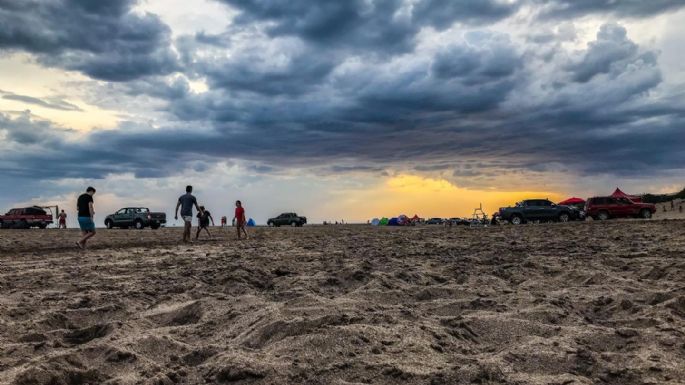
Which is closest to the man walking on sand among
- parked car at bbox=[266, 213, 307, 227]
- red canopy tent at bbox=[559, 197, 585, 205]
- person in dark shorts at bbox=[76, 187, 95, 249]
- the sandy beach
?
person in dark shorts at bbox=[76, 187, 95, 249]

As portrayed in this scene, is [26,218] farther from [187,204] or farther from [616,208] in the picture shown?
[616,208]

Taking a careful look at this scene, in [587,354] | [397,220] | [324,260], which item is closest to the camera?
[587,354]

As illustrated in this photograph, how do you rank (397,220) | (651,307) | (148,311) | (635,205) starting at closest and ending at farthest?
(651,307)
(148,311)
(635,205)
(397,220)

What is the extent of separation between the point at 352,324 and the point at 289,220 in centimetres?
4722

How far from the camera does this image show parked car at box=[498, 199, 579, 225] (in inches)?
1411

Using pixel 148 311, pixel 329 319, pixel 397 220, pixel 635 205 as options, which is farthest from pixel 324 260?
pixel 397 220

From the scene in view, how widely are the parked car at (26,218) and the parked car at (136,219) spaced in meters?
7.41

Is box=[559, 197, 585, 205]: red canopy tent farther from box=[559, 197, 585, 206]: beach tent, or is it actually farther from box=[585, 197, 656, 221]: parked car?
box=[585, 197, 656, 221]: parked car

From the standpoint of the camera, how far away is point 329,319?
509 cm

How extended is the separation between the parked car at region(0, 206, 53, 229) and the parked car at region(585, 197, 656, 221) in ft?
135

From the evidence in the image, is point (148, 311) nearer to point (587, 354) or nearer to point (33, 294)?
point (33, 294)

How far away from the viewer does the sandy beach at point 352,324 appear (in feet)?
13.1

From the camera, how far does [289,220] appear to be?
5188cm

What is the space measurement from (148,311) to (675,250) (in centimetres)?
995
